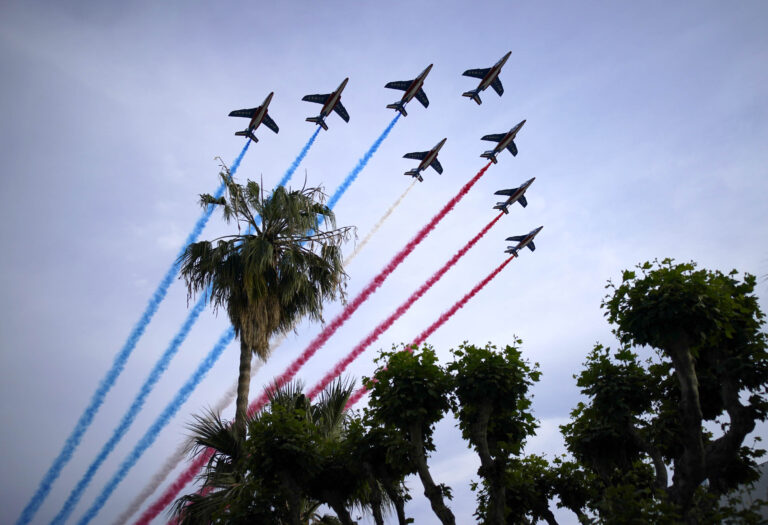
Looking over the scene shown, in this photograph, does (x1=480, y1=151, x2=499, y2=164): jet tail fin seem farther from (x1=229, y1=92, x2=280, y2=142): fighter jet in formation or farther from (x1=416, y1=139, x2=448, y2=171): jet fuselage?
(x1=229, y1=92, x2=280, y2=142): fighter jet in formation

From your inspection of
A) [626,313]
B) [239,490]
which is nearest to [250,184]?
[239,490]

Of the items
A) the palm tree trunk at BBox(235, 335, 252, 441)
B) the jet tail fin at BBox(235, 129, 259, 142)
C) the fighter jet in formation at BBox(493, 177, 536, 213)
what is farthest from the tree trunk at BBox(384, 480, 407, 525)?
the fighter jet in formation at BBox(493, 177, 536, 213)

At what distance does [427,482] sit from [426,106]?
38.6m

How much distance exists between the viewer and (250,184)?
20516 millimetres

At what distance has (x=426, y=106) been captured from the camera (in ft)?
154

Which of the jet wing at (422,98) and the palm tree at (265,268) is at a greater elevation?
the jet wing at (422,98)

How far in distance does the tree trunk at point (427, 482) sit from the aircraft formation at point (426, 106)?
30.7 metres

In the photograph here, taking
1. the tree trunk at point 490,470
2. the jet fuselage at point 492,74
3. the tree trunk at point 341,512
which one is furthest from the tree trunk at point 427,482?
the jet fuselage at point 492,74

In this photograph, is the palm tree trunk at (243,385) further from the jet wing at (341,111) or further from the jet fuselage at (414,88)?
the jet fuselage at (414,88)

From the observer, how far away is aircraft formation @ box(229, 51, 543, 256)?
135 feet

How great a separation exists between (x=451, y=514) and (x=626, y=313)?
652 cm

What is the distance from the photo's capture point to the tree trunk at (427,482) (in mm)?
13094

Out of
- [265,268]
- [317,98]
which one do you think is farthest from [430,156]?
[265,268]

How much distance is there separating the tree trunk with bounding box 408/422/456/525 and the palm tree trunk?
542cm
